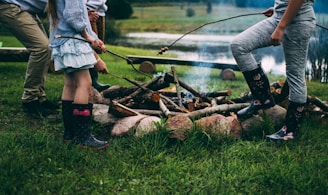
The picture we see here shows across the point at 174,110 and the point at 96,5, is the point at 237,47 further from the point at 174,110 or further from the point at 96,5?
the point at 96,5

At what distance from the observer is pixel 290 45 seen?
13.3 feet

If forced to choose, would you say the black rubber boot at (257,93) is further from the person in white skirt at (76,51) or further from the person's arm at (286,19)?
the person in white skirt at (76,51)

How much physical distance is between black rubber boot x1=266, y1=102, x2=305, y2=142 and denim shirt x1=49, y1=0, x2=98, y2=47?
6.87 ft

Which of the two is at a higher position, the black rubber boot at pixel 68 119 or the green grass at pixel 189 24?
the black rubber boot at pixel 68 119

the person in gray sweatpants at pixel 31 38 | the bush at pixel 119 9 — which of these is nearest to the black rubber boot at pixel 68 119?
the person in gray sweatpants at pixel 31 38

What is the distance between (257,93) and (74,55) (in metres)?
1.89

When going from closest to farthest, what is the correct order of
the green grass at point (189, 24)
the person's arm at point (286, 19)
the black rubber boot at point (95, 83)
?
the person's arm at point (286, 19) < the black rubber boot at point (95, 83) < the green grass at point (189, 24)

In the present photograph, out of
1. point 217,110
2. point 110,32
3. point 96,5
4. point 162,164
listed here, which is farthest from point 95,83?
point 110,32

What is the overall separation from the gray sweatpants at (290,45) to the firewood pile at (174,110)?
18.7 inches

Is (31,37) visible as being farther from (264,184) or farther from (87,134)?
(264,184)

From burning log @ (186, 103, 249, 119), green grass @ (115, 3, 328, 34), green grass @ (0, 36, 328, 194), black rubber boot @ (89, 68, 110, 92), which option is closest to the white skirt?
green grass @ (0, 36, 328, 194)

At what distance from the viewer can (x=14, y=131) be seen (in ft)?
14.6

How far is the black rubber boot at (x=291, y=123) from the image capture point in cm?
423

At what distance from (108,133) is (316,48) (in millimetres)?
6895
